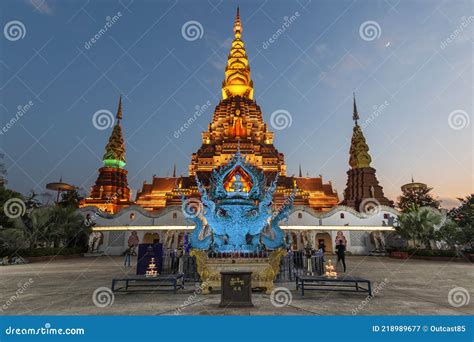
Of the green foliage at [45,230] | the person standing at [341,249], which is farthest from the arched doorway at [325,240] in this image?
the green foliage at [45,230]

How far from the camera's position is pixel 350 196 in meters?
45.2

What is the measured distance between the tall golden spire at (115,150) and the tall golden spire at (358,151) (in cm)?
4047

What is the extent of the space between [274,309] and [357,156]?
4422 centimetres

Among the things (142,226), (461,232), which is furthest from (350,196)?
(142,226)

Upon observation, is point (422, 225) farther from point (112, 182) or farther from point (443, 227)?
point (112, 182)

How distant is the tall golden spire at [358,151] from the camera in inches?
1799

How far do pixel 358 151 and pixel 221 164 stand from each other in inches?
876

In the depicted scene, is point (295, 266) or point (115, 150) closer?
point (295, 266)

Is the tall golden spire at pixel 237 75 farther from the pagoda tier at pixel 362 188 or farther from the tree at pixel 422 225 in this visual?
the tree at pixel 422 225

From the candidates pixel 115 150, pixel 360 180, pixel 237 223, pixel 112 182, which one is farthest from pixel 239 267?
pixel 115 150

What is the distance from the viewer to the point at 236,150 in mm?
48719

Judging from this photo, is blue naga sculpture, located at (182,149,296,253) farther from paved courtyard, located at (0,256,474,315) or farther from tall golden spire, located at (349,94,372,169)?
tall golden spire, located at (349,94,372,169)

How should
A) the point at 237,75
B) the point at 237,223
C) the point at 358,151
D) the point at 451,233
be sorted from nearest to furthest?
the point at 237,223
the point at 451,233
the point at 358,151
the point at 237,75

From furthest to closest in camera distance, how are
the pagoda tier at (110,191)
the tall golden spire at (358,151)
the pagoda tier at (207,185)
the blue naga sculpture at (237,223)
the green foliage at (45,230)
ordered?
the tall golden spire at (358,151) → the pagoda tier at (110,191) → the pagoda tier at (207,185) → the green foliage at (45,230) → the blue naga sculpture at (237,223)
